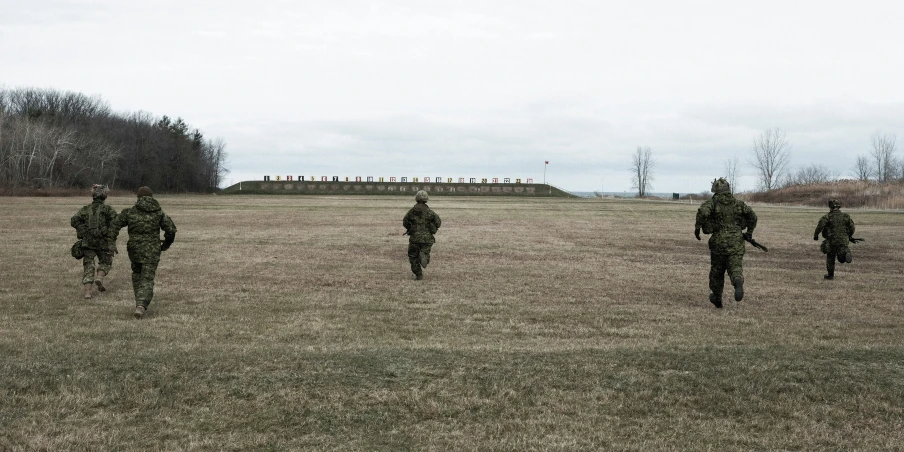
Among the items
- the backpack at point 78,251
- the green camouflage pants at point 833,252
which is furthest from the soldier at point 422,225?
the green camouflage pants at point 833,252

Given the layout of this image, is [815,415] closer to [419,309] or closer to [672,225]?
Result: [419,309]

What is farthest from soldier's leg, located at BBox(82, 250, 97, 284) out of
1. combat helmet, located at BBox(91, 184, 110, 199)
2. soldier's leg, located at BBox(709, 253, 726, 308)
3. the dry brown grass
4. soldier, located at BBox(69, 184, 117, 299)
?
the dry brown grass

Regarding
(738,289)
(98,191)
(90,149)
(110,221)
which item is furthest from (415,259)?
(90,149)

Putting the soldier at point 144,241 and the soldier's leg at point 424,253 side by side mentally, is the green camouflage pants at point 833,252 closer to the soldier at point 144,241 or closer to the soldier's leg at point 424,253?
the soldier's leg at point 424,253

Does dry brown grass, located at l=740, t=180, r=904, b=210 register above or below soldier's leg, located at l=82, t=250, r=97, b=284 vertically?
above

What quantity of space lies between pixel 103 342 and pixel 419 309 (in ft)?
19.7

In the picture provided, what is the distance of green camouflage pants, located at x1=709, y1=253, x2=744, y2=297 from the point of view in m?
14.5

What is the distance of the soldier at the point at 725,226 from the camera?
14.5 meters

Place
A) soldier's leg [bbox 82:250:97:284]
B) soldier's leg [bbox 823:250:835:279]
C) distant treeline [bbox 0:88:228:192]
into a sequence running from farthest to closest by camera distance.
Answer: distant treeline [bbox 0:88:228:192] → soldier's leg [bbox 823:250:835:279] → soldier's leg [bbox 82:250:97:284]

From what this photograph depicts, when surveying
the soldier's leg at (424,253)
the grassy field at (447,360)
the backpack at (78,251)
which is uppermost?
the backpack at (78,251)

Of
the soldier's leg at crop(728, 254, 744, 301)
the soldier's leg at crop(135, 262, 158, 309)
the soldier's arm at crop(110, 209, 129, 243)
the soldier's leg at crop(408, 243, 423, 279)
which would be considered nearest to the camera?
the soldier's leg at crop(135, 262, 158, 309)

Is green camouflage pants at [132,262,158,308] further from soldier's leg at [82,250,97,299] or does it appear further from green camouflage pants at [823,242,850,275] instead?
green camouflage pants at [823,242,850,275]

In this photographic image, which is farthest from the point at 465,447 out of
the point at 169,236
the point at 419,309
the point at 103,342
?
the point at 169,236

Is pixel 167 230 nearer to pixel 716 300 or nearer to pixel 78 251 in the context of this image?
pixel 78 251
